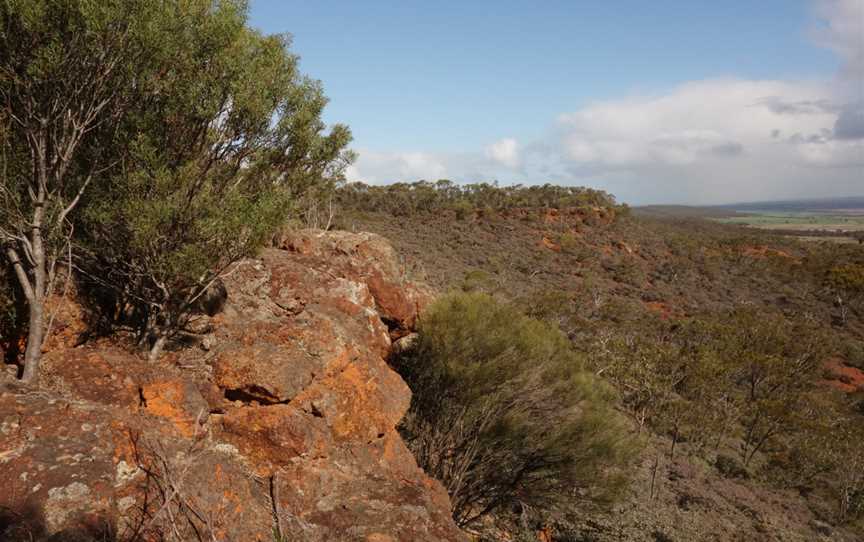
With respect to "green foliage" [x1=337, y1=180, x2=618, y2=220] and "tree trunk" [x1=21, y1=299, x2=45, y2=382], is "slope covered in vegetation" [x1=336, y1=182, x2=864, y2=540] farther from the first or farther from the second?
"tree trunk" [x1=21, y1=299, x2=45, y2=382]

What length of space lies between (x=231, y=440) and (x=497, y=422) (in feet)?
28.4

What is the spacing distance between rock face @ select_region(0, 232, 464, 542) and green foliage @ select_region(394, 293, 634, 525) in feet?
10.2

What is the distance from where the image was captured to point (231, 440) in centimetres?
759

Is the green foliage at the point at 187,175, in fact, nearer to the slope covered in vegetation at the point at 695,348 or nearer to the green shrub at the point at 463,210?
the slope covered in vegetation at the point at 695,348

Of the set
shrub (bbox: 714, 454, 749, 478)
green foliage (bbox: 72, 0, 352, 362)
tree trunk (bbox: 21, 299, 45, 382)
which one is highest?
green foliage (bbox: 72, 0, 352, 362)

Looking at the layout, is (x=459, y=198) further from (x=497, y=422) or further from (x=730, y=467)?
(x=497, y=422)

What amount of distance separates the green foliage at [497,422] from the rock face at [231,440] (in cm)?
312

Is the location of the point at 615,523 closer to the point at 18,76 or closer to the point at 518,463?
the point at 518,463

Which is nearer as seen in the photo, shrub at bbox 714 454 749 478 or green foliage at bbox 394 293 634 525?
green foliage at bbox 394 293 634 525

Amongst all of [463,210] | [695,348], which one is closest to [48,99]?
[695,348]

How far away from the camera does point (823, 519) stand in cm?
2220

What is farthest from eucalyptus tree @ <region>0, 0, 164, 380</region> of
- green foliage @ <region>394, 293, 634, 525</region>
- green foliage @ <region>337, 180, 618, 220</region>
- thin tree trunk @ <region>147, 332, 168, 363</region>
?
green foliage @ <region>337, 180, 618, 220</region>

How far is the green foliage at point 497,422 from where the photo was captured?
1380 centimetres

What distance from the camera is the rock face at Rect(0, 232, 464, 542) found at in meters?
5.11
